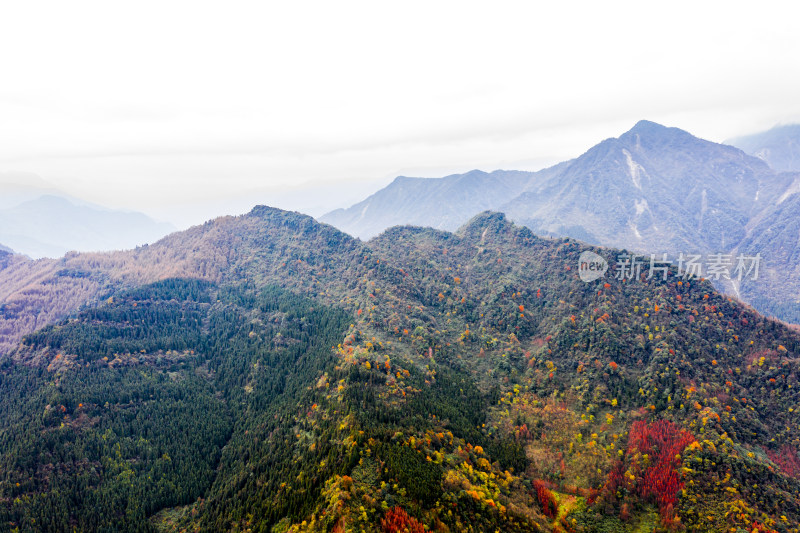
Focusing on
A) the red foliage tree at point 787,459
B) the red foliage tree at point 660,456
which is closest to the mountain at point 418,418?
the red foliage tree at point 660,456

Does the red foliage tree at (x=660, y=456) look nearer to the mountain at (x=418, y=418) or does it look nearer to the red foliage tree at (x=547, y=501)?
the mountain at (x=418, y=418)

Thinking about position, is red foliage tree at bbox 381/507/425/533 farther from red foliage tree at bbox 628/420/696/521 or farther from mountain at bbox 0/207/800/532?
red foliage tree at bbox 628/420/696/521

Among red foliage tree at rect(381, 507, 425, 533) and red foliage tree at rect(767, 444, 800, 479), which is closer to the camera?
red foliage tree at rect(381, 507, 425, 533)

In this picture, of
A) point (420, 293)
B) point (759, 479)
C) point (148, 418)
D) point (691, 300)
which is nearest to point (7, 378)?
point (148, 418)

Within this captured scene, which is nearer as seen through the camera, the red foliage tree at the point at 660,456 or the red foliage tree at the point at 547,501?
the red foliage tree at the point at 660,456

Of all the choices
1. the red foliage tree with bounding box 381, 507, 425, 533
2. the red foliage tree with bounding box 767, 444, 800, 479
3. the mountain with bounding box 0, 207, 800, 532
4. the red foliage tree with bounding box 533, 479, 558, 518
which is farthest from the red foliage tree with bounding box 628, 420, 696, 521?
the red foliage tree with bounding box 381, 507, 425, 533

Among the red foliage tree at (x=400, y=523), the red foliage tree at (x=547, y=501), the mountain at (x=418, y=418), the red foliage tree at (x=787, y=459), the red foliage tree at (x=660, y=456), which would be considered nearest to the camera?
the red foliage tree at (x=400, y=523)

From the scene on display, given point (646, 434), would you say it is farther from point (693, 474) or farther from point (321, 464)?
A: point (321, 464)
